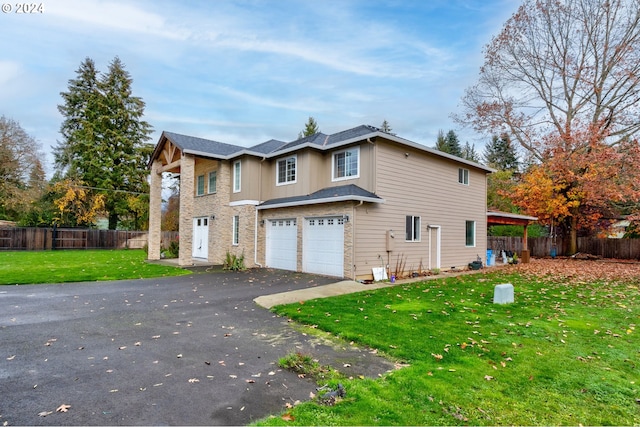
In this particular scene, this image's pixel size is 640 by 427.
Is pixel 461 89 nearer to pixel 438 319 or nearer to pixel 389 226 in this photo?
pixel 389 226

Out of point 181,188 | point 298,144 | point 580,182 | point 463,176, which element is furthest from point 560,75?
point 181,188

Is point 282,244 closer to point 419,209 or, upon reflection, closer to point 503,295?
point 419,209

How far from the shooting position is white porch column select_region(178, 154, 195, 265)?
16.6 metres

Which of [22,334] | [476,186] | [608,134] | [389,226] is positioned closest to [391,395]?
[22,334]

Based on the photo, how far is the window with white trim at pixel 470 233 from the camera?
17531 mm

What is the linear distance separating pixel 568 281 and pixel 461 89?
695 inches

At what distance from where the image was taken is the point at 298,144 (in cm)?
1480

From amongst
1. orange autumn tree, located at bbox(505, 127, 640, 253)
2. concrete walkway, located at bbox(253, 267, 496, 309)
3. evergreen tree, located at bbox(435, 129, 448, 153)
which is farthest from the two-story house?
evergreen tree, located at bbox(435, 129, 448, 153)

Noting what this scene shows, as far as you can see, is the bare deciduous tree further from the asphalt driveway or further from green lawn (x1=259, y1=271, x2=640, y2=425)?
the asphalt driveway

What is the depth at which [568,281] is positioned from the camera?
41.7 ft

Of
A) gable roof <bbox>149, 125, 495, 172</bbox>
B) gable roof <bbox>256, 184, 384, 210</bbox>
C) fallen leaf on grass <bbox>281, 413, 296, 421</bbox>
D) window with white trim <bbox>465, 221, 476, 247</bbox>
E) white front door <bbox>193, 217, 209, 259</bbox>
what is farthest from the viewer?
white front door <bbox>193, 217, 209, 259</bbox>

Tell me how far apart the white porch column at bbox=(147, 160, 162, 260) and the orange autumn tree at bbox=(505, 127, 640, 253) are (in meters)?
22.9

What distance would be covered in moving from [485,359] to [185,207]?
1510cm

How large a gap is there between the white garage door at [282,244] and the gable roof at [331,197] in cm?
88
